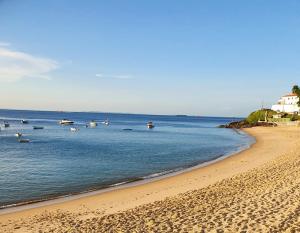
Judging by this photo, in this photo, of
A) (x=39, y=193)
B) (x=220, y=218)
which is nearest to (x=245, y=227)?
(x=220, y=218)

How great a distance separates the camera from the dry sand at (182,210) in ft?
41.7

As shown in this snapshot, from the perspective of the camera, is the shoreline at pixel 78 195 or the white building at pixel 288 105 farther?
the white building at pixel 288 105

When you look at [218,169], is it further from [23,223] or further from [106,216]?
[23,223]

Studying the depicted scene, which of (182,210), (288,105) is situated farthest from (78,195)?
(288,105)

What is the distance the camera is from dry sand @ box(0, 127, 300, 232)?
41.7 ft

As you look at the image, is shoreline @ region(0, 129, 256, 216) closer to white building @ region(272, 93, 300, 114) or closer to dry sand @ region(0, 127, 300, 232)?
dry sand @ region(0, 127, 300, 232)

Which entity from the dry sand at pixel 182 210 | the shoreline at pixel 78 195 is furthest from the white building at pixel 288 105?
the dry sand at pixel 182 210

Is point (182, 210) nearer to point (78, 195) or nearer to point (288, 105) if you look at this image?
point (78, 195)

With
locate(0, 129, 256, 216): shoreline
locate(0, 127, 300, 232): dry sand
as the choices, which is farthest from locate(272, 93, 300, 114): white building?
locate(0, 127, 300, 232): dry sand

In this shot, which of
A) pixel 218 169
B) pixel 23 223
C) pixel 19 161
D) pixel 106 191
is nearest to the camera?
pixel 23 223

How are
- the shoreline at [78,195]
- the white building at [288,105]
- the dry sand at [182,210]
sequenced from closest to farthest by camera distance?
the dry sand at [182,210] < the shoreline at [78,195] < the white building at [288,105]

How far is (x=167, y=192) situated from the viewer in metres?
21.0

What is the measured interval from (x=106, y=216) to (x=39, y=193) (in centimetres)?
808

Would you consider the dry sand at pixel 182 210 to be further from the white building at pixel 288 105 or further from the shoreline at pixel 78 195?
the white building at pixel 288 105
